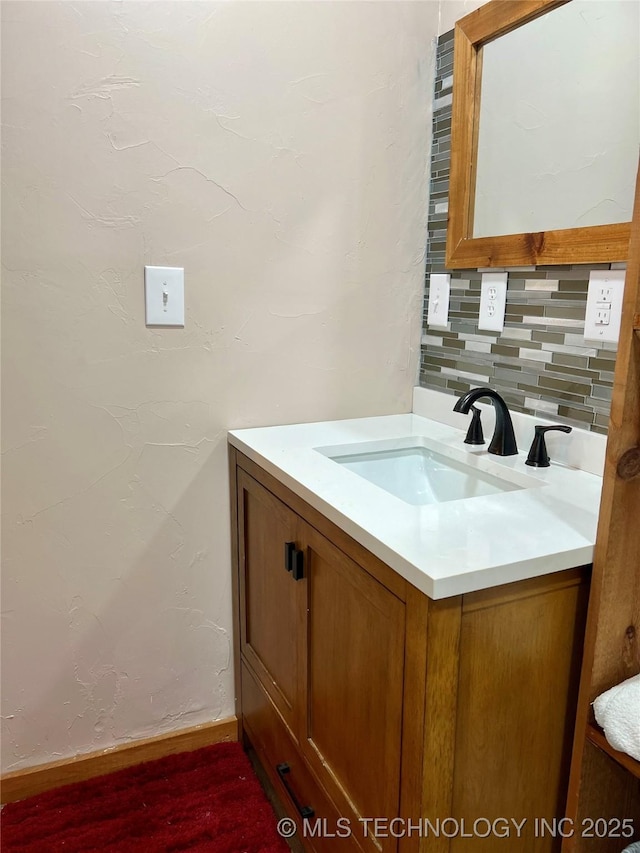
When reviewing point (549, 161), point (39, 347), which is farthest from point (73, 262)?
point (549, 161)

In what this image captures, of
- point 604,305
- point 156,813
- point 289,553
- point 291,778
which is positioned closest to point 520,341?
point 604,305

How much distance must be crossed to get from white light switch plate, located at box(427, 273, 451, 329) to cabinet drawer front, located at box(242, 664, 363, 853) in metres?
0.93

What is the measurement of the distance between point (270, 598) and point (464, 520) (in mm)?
538

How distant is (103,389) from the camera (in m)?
1.31

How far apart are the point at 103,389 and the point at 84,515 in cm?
27

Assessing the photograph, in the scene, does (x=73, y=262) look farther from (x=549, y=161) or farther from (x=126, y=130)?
(x=549, y=161)

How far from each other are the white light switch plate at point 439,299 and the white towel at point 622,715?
883 mm

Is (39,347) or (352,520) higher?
(39,347)

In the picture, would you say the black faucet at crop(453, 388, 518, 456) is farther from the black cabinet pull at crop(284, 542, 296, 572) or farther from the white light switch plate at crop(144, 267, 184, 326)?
the white light switch plate at crop(144, 267, 184, 326)

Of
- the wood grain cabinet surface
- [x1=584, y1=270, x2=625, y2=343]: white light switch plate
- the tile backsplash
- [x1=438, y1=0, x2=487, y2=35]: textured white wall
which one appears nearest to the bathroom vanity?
the wood grain cabinet surface

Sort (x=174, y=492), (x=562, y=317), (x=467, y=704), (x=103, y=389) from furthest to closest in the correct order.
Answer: (x=174, y=492)
(x=103, y=389)
(x=562, y=317)
(x=467, y=704)

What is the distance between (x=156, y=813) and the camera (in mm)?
1334

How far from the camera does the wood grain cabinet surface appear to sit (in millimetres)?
794

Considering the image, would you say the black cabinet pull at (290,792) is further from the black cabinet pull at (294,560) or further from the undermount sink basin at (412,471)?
the undermount sink basin at (412,471)
